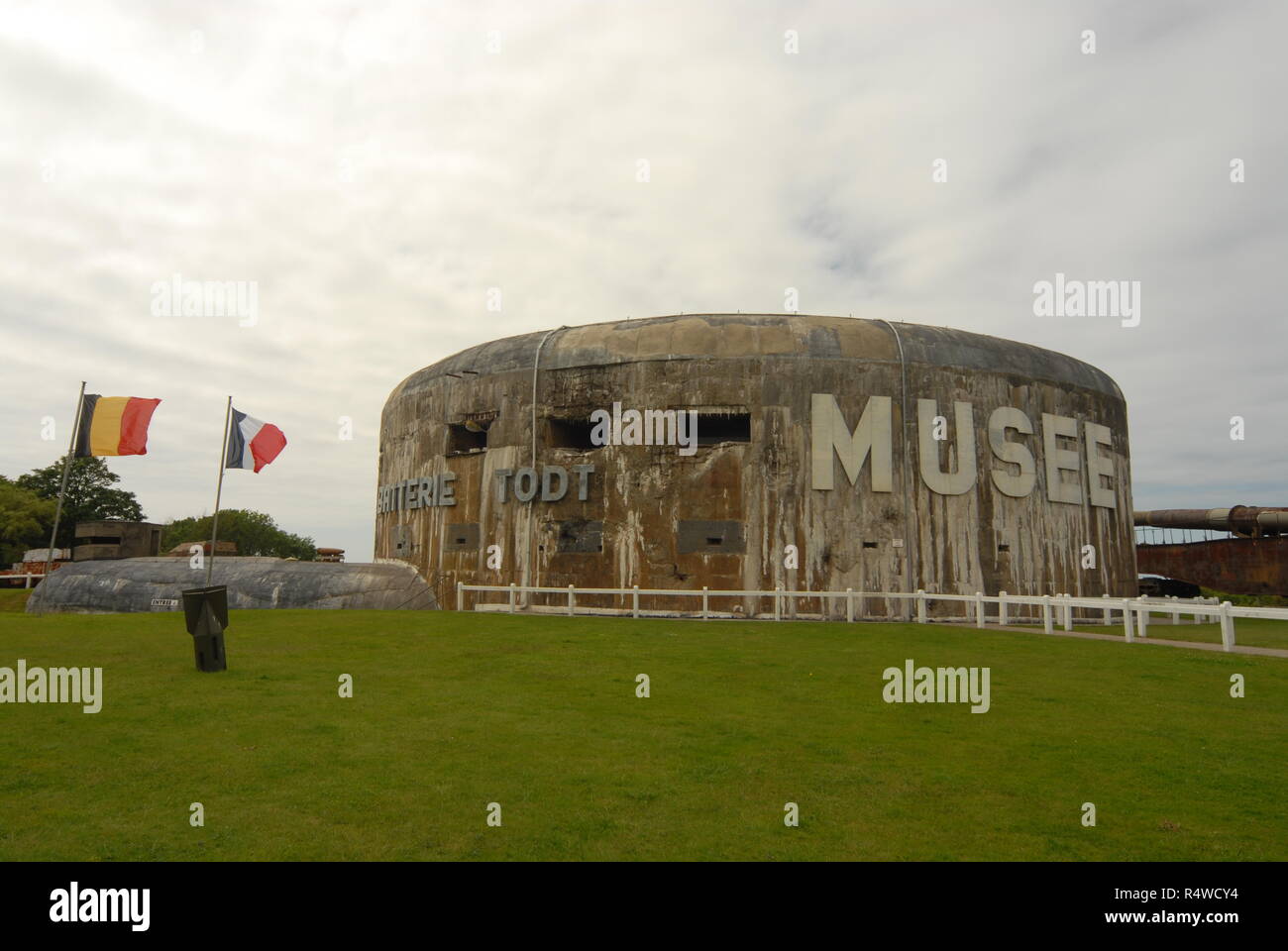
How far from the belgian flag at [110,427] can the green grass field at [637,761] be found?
30.8ft

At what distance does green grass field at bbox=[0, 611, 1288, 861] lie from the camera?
5.27 m

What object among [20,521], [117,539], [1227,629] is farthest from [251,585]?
[20,521]

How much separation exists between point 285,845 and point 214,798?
1215 millimetres

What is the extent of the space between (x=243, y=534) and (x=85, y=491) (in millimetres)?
23102

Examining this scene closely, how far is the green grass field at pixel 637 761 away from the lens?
5.27m

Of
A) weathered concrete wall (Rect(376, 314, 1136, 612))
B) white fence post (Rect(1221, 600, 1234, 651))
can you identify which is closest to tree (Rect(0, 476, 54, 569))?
weathered concrete wall (Rect(376, 314, 1136, 612))

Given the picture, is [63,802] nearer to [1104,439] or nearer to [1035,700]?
[1035,700]

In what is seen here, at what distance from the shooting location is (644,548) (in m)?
22.6

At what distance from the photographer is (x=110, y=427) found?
69.3ft

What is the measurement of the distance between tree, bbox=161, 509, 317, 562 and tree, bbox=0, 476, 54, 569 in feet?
71.8

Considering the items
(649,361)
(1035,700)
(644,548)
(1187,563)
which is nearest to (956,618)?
(644,548)

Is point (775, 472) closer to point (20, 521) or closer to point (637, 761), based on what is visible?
point (637, 761)

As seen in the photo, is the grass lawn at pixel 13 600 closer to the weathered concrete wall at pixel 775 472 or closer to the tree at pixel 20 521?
the weathered concrete wall at pixel 775 472
